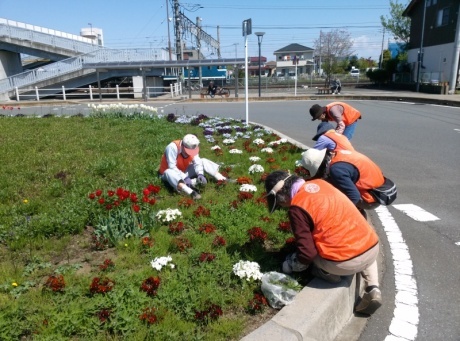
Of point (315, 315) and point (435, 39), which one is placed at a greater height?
point (435, 39)

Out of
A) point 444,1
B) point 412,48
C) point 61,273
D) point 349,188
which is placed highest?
point 444,1

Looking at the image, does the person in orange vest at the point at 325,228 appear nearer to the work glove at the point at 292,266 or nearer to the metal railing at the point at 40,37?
the work glove at the point at 292,266

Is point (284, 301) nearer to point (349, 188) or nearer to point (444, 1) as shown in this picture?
point (349, 188)

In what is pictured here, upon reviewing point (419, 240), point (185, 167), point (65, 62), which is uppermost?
point (65, 62)

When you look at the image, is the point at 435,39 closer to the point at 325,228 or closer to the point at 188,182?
the point at 188,182

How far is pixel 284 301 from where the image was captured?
300 cm

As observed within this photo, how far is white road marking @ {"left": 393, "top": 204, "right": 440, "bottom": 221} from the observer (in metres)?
5.32

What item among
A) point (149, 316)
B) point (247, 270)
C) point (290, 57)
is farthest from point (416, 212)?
point (290, 57)

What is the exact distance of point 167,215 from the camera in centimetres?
468

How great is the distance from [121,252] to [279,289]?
1.80 metres

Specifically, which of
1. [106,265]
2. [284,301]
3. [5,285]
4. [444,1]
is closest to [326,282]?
[284,301]

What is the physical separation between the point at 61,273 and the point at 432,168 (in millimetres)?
7358

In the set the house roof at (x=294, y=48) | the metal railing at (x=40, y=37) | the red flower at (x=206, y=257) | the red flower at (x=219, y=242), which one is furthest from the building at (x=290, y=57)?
the red flower at (x=206, y=257)

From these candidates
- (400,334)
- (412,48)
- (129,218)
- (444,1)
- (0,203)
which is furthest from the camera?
(412,48)
